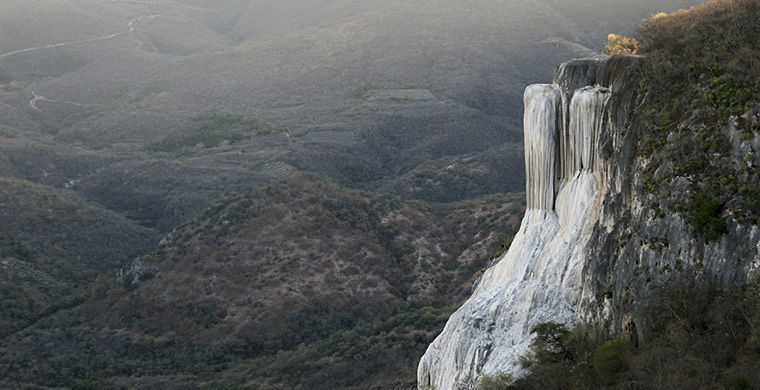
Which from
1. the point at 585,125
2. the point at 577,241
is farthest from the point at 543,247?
the point at 585,125

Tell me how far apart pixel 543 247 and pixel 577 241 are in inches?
57.8

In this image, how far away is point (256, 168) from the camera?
261 ft

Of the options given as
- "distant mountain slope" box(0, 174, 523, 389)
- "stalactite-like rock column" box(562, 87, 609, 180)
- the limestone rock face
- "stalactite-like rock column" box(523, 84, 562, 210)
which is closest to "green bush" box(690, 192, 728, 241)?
the limestone rock face

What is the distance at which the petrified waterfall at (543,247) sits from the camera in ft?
56.4

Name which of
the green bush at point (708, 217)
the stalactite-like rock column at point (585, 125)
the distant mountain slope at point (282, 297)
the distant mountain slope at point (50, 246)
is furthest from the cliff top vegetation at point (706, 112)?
the distant mountain slope at point (50, 246)

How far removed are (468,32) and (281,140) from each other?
54118 millimetres

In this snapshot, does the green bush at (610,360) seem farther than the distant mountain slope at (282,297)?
No

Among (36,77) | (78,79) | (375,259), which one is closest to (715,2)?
(375,259)

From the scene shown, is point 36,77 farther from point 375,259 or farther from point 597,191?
Answer: point 597,191

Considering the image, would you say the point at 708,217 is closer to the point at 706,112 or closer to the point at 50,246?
the point at 706,112

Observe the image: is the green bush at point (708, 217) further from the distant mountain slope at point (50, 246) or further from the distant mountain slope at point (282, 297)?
the distant mountain slope at point (50, 246)

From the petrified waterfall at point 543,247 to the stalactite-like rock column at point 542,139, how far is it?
0.03 meters

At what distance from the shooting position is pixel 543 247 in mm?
18625

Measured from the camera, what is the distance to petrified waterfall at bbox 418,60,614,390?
17.2 metres
